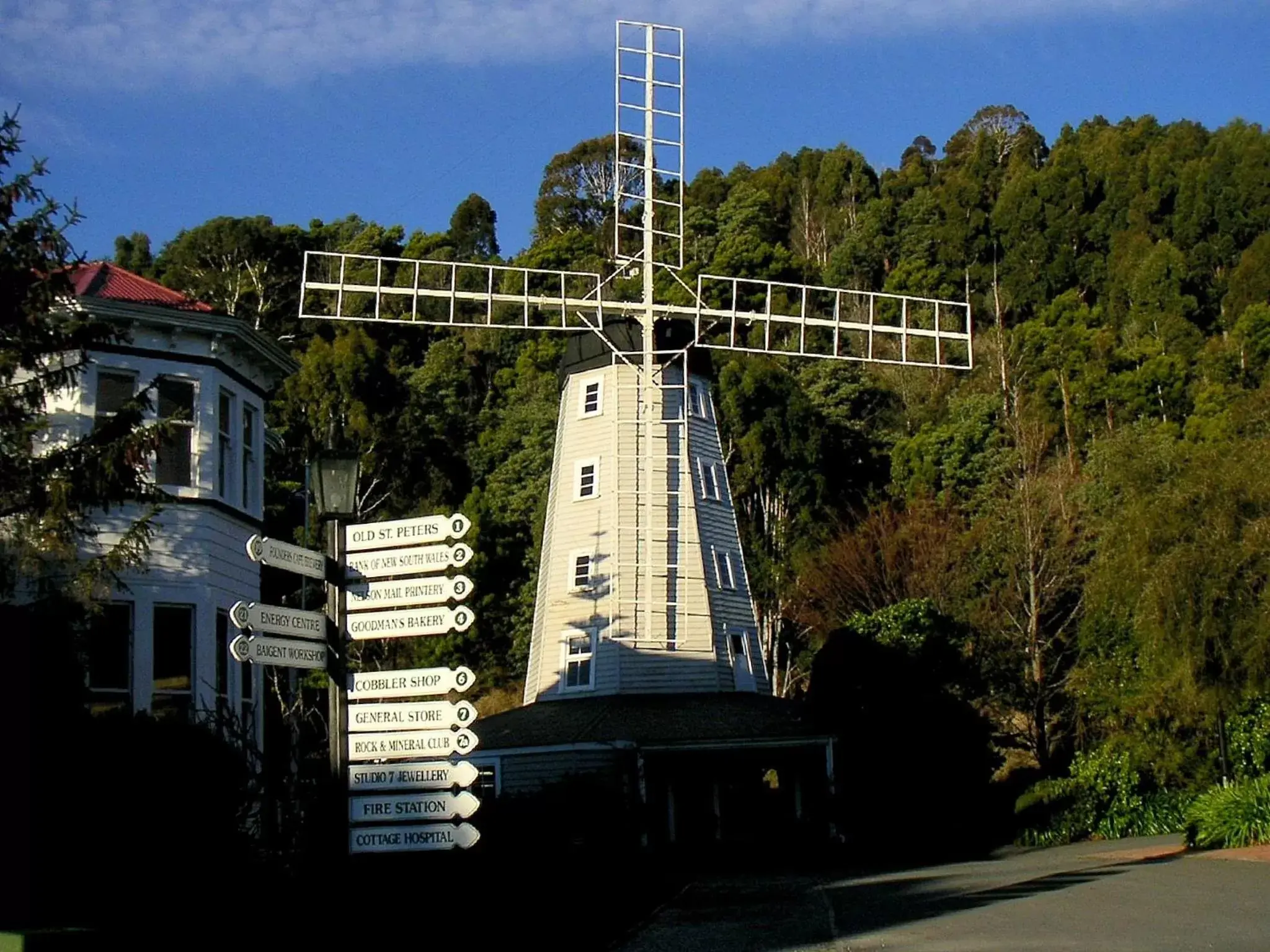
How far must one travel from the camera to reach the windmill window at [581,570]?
36469mm

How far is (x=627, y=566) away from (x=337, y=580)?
2342 cm

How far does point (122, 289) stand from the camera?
22547mm

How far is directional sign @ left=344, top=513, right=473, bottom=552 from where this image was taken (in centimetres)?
1191

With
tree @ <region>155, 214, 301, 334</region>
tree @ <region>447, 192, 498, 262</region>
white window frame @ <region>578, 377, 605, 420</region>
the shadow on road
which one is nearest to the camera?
the shadow on road

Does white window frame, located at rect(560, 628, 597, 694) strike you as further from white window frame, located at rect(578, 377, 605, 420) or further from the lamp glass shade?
the lamp glass shade

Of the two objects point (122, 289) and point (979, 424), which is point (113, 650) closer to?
point (122, 289)

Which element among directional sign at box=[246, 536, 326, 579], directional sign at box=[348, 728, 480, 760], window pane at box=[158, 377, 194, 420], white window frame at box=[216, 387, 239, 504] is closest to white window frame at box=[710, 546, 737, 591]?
white window frame at box=[216, 387, 239, 504]

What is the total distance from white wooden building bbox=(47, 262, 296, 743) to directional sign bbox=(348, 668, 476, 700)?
892 centimetres

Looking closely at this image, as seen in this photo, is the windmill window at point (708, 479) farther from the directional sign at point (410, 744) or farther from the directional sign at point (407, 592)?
the directional sign at point (410, 744)

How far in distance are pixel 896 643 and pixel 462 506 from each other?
23.0m

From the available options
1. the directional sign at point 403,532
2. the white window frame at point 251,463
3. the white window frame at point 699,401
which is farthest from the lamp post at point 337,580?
the white window frame at point 699,401

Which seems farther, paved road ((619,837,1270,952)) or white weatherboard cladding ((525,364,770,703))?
white weatherboard cladding ((525,364,770,703))

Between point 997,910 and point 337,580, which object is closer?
point 337,580

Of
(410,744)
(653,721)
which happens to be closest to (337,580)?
(410,744)
